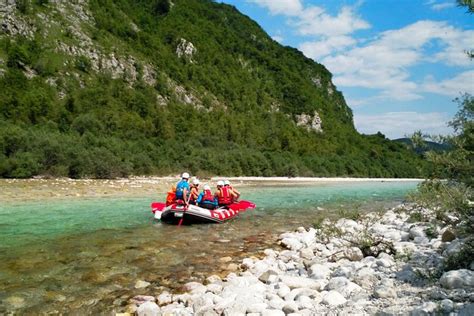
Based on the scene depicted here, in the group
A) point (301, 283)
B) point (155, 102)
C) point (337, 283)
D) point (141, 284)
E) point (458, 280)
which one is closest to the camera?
point (458, 280)

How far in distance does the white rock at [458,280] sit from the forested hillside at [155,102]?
1266 inches

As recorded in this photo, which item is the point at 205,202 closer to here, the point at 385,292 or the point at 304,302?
the point at 304,302

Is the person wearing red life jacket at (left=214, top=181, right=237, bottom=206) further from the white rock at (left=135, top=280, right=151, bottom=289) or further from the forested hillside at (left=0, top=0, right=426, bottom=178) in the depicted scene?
the forested hillside at (left=0, top=0, right=426, bottom=178)

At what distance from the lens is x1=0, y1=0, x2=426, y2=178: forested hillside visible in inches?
1647

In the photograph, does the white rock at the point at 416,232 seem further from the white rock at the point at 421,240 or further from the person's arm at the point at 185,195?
the person's arm at the point at 185,195

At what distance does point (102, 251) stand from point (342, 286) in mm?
6150

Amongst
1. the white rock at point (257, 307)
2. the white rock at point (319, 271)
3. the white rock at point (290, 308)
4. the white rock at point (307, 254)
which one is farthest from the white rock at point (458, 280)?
the white rock at point (307, 254)

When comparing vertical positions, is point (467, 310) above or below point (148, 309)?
above

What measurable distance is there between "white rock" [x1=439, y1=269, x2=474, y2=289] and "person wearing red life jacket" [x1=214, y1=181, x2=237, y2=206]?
468 inches

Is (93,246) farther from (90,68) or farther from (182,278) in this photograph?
(90,68)

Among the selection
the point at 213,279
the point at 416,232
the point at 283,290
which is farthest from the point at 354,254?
the point at 213,279

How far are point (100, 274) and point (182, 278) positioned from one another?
1.63 m

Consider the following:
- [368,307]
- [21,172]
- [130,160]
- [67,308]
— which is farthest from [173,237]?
[130,160]

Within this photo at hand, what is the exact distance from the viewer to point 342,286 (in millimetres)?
5730
